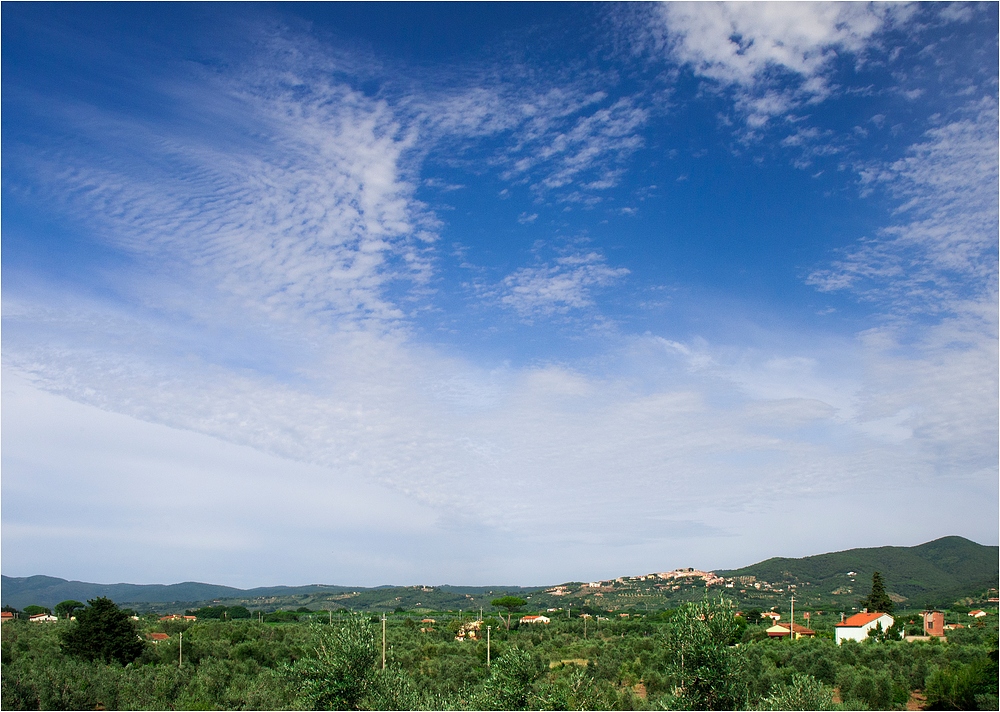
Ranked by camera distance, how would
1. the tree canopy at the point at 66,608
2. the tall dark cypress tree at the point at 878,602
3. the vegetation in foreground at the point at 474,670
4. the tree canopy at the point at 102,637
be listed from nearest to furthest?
the vegetation in foreground at the point at 474,670
the tree canopy at the point at 102,637
the tall dark cypress tree at the point at 878,602
the tree canopy at the point at 66,608

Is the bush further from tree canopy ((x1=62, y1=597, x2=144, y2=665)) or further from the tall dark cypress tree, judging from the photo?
the tall dark cypress tree

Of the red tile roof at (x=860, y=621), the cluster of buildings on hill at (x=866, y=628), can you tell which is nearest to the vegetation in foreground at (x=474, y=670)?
the cluster of buildings on hill at (x=866, y=628)

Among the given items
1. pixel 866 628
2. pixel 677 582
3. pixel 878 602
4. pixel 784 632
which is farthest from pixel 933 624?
pixel 677 582

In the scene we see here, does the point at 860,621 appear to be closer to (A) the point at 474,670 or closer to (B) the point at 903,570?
(A) the point at 474,670

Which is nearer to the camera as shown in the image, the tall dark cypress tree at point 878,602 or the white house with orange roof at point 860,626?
the white house with orange roof at point 860,626

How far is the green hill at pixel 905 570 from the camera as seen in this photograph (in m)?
138

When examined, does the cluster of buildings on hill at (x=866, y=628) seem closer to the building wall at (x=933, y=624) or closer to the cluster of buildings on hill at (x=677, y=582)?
the building wall at (x=933, y=624)

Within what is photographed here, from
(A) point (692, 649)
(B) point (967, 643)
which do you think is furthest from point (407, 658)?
(B) point (967, 643)

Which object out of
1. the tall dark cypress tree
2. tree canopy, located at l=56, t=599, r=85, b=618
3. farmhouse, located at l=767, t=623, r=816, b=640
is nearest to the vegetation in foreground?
farmhouse, located at l=767, t=623, r=816, b=640

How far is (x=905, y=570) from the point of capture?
512ft

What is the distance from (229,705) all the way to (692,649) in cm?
2439

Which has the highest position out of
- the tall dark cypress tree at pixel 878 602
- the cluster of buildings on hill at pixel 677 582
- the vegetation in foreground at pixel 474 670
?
the vegetation in foreground at pixel 474 670

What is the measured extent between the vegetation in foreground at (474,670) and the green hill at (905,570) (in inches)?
3529

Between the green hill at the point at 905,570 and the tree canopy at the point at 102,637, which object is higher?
the tree canopy at the point at 102,637
